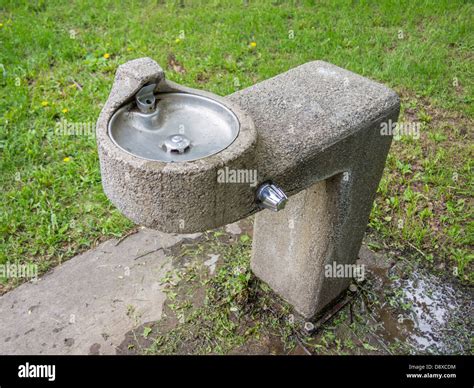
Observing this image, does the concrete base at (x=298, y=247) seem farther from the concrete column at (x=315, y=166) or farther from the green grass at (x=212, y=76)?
the green grass at (x=212, y=76)

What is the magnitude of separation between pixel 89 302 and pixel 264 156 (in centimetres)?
177

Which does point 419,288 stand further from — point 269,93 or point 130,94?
point 130,94

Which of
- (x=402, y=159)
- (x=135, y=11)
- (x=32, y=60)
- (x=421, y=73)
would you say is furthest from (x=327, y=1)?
(x=32, y=60)

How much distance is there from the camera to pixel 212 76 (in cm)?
540

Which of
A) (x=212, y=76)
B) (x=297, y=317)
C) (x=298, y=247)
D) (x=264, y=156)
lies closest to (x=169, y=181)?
(x=264, y=156)

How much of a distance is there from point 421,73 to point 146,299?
3873 millimetres

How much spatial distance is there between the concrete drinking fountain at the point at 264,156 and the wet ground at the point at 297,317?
0.82 feet

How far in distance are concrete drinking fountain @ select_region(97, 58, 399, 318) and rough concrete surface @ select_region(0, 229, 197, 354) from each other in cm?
95

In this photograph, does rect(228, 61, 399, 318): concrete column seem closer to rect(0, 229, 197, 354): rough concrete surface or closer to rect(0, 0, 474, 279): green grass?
rect(0, 229, 197, 354): rough concrete surface

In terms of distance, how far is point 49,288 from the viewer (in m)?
3.43

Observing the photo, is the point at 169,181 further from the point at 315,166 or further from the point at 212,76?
the point at 212,76

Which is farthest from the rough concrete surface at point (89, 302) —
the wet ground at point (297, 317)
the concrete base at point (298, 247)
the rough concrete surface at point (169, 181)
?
the rough concrete surface at point (169, 181)

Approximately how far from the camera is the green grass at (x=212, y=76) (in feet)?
12.9

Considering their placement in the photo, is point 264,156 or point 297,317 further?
point 297,317
